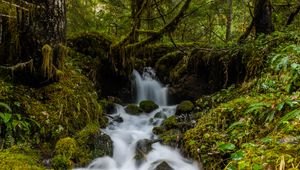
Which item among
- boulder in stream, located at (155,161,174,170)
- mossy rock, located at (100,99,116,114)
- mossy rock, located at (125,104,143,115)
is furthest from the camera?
mossy rock, located at (125,104,143,115)

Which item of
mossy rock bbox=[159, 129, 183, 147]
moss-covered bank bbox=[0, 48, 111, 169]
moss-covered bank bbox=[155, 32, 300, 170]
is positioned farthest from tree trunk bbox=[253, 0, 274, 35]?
moss-covered bank bbox=[0, 48, 111, 169]

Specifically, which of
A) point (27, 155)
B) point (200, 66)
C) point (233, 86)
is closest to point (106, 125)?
point (27, 155)

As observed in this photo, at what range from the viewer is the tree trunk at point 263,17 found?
7.13m

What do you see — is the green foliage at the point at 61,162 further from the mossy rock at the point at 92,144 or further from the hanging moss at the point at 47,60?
the hanging moss at the point at 47,60

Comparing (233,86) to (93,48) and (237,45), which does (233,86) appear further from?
(93,48)

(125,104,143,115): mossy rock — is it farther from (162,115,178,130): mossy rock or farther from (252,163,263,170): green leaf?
(252,163,263,170): green leaf

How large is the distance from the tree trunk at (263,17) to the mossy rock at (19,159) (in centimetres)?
585

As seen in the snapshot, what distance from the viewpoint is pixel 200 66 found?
8406mm

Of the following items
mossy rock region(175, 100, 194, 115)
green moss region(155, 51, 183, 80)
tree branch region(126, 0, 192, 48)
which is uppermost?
tree branch region(126, 0, 192, 48)

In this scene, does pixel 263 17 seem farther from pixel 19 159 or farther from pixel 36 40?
pixel 19 159

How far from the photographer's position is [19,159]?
3.51m

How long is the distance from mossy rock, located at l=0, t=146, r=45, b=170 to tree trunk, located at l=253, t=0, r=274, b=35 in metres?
5.85

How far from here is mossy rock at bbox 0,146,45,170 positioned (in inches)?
127

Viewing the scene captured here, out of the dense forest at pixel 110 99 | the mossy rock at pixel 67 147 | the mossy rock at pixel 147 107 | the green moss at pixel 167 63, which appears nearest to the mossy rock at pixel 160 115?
the dense forest at pixel 110 99
